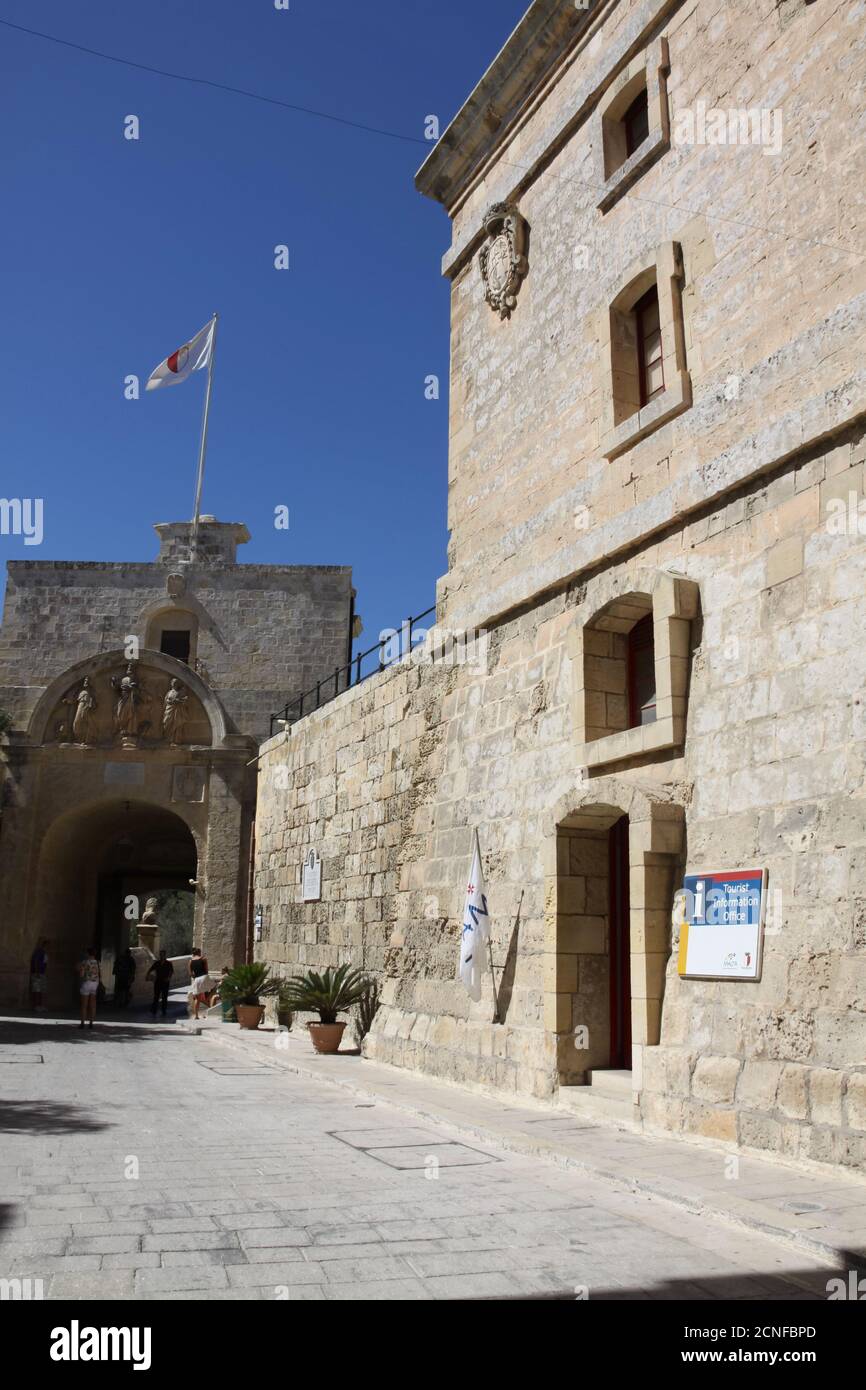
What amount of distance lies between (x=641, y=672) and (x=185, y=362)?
18.3m

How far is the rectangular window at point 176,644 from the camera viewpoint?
23.7m

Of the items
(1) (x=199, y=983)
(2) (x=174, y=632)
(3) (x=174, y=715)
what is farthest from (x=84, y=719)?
(1) (x=199, y=983)

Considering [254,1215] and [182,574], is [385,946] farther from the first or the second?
[182,574]

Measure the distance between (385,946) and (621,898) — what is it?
4.52 meters

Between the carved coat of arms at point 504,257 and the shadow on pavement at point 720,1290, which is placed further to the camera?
the carved coat of arms at point 504,257

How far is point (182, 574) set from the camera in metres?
23.8

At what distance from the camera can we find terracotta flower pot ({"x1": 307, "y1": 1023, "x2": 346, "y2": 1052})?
1229 cm

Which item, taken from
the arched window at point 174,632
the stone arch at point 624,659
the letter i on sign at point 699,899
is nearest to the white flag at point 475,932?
the stone arch at point 624,659

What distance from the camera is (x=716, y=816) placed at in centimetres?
687

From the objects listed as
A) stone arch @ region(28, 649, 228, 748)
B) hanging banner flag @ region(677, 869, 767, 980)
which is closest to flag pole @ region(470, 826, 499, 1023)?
hanging banner flag @ region(677, 869, 767, 980)

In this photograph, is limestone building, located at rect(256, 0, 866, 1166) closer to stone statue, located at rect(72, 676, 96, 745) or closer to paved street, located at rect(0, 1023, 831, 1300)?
paved street, located at rect(0, 1023, 831, 1300)

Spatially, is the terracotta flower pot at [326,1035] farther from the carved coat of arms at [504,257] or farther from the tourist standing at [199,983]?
the carved coat of arms at [504,257]

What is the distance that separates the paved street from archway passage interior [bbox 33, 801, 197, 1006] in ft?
45.3

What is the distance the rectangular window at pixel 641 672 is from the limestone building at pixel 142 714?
1323 centimetres
